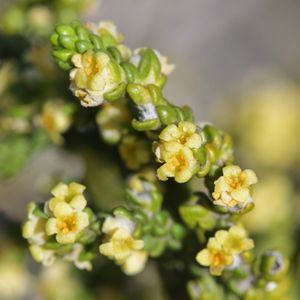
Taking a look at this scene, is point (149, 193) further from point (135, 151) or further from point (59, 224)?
point (59, 224)

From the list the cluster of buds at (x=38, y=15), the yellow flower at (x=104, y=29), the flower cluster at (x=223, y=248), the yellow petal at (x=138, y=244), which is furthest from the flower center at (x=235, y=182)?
the cluster of buds at (x=38, y=15)

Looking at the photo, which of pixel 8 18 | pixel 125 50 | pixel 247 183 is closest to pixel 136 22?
pixel 8 18

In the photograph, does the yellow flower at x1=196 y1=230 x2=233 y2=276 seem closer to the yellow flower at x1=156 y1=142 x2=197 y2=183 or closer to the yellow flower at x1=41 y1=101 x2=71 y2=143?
the yellow flower at x1=156 y1=142 x2=197 y2=183

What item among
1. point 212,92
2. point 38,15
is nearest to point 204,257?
point 38,15

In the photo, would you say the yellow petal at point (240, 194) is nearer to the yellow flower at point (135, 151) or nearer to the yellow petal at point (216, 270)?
the yellow petal at point (216, 270)

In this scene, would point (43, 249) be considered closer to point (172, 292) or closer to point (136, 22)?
point (172, 292)

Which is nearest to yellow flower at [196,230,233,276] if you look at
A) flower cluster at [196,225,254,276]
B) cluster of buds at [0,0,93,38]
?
flower cluster at [196,225,254,276]
